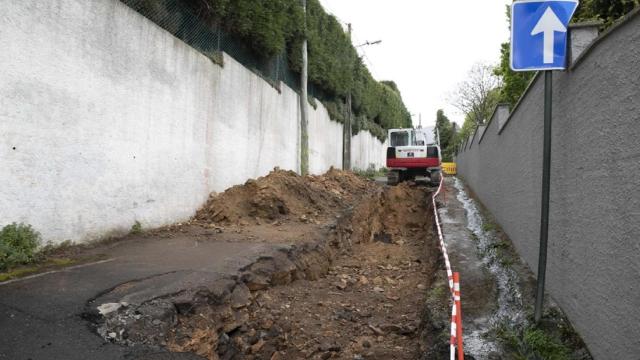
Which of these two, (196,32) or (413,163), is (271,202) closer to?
(196,32)

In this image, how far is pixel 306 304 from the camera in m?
6.26

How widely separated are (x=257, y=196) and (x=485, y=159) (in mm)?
6882

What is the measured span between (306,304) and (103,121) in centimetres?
386

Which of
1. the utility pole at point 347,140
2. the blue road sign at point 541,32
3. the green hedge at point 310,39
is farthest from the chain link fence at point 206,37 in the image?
the utility pole at point 347,140

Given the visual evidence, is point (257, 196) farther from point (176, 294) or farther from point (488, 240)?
point (176, 294)

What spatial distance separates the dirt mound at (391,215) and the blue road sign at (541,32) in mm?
7822

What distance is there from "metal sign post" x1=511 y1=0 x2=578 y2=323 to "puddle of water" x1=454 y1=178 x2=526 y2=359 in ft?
2.39

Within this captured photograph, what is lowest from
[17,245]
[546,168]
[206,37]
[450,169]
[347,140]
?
[17,245]

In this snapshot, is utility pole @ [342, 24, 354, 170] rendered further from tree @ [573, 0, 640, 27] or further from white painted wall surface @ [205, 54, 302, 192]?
tree @ [573, 0, 640, 27]

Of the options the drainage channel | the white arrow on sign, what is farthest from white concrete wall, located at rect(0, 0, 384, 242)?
the white arrow on sign

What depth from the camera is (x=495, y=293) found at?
17.6 feet

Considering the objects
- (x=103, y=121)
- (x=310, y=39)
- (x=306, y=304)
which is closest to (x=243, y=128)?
(x=103, y=121)

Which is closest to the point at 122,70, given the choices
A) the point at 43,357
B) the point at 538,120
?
the point at 43,357

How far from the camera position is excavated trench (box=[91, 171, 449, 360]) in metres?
4.20
